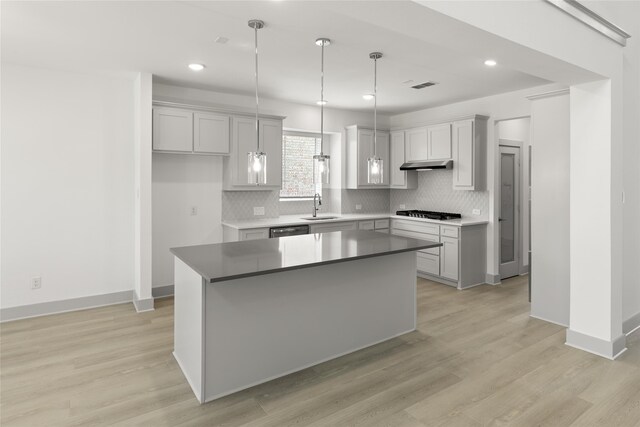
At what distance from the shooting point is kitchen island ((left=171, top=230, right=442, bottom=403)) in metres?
2.51

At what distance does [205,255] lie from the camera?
2.78 meters

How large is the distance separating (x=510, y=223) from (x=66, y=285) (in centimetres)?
602

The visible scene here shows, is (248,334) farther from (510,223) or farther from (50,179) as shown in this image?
(510,223)

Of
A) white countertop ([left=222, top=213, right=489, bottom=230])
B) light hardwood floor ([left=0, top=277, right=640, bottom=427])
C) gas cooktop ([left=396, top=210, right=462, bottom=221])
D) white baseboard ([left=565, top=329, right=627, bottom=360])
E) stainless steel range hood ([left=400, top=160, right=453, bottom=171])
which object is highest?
stainless steel range hood ([left=400, top=160, right=453, bottom=171])

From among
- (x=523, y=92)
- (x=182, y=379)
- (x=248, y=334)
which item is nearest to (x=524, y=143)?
(x=523, y=92)

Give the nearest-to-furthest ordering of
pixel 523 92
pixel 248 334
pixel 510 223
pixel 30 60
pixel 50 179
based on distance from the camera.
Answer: pixel 248 334
pixel 30 60
pixel 50 179
pixel 523 92
pixel 510 223

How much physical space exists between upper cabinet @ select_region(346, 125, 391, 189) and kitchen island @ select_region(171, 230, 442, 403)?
2.78 metres

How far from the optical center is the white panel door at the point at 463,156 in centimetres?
532

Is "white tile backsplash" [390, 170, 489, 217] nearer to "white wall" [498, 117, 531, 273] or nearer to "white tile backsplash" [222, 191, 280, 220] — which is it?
"white wall" [498, 117, 531, 273]

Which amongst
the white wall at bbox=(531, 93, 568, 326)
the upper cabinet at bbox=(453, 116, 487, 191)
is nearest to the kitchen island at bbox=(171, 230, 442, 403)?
the white wall at bbox=(531, 93, 568, 326)

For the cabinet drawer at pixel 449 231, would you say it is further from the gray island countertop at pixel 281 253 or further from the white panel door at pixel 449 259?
the gray island countertop at pixel 281 253

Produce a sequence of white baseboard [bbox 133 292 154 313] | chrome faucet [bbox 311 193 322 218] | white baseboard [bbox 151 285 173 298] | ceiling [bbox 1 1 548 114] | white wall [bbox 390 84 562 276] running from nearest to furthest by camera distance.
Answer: ceiling [bbox 1 1 548 114]
white baseboard [bbox 133 292 154 313]
white baseboard [bbox 151 285 173 298]
white wall [bbox 390 84 562 276]
chrome faucet [bbox 311 193 322 218]

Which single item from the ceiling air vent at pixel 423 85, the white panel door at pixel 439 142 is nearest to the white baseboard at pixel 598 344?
the white panel door at pixel 439 142

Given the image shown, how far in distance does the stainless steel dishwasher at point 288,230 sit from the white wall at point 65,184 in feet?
5.70
